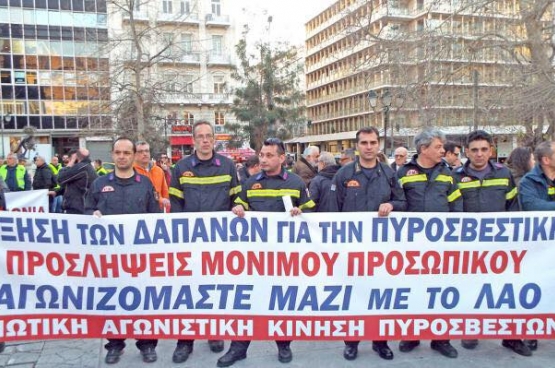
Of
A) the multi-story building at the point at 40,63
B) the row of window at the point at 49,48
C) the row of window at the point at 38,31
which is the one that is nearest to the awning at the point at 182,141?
the multi-story building at the point at 40,63

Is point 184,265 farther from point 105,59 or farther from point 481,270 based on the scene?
point 105,59

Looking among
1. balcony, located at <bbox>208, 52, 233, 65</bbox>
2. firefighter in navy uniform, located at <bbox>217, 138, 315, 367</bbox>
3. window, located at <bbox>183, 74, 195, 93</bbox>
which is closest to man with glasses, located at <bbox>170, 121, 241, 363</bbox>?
firefighter in navy uniform, located at <bbox>217, 138, 315, 367</bbox>

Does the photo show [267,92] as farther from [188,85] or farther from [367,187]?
[367,187]

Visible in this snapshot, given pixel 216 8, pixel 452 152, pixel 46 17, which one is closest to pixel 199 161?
pixel 452 152

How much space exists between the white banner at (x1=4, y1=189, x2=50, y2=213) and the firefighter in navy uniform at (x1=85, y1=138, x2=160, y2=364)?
16.2 feet

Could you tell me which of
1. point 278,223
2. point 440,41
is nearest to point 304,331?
point 278,223

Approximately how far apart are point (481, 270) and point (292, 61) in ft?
75.1

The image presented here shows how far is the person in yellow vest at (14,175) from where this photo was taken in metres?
9.92

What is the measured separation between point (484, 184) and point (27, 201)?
7704mm

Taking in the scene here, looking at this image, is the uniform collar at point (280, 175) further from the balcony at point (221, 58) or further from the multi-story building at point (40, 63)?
the balcony at point (221, 58)

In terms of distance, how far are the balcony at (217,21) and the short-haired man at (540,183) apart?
45523mm

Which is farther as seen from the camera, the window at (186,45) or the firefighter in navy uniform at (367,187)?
the window at (186,45)

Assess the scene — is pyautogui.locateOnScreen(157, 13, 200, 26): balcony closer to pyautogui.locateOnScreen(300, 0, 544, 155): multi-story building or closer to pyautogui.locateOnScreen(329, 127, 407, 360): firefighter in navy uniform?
pyautogui.locateOnScreen(300, 0, 544, 155): multi-story building

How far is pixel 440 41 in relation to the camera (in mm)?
11562
